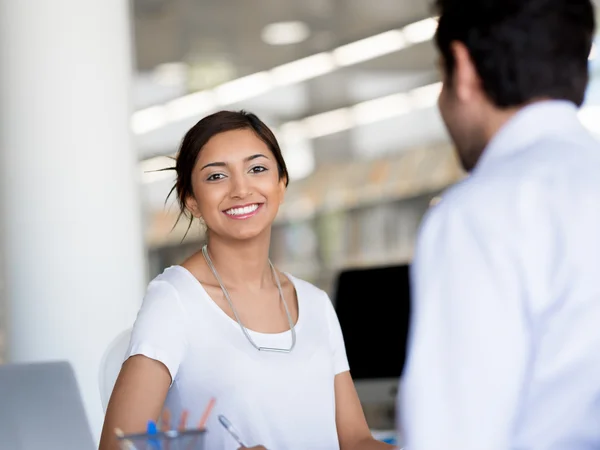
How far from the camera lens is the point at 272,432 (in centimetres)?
174

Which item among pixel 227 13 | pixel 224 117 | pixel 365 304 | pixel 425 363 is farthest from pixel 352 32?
pixel 425 363

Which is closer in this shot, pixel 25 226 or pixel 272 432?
pixel 272 432

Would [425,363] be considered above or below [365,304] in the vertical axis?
above

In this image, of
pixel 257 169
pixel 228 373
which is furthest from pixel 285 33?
pixel 228 373

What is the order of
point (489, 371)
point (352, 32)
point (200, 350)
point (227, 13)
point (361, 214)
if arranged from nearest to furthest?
point (489, 371), point (200, 350), point (227, 13), point (352, 32), point (361, 214)

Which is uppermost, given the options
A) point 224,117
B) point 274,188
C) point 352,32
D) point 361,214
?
A: point 352,32

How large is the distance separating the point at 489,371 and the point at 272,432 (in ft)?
2.69

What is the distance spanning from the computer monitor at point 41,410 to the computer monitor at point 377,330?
1032 millimetres

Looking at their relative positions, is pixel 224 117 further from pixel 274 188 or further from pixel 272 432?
pixel 272 432

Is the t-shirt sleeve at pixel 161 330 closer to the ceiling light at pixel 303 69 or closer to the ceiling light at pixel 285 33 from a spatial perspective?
the ceiling light at pixel 285 33

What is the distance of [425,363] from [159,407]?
0.72 metres

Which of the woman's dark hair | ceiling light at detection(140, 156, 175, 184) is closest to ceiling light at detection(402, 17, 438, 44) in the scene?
ceiling light at detection(140, 156, 175, 184)

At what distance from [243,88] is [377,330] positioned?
202 inches

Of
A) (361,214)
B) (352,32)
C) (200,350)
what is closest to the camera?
(200,350)
